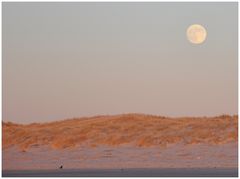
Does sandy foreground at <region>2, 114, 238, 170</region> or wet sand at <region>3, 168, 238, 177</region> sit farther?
sandy foreground at <region>2, 114, 238, 170</region>

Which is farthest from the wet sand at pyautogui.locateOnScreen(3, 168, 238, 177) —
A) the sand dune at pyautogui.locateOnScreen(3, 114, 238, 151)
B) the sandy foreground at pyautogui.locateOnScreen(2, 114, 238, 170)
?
the sand dune at pyautogui.locateOnScreen(3, 114, 238, 151)

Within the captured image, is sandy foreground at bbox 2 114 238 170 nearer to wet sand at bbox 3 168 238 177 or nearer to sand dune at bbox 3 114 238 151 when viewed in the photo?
sand dune at bbox 3 114 238 151

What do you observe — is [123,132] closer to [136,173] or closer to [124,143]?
[124,143]

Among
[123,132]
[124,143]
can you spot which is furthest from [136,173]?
[123,132]

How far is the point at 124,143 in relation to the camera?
136 feet

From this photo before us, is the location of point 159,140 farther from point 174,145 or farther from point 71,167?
point 71,167

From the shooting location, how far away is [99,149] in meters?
38.4

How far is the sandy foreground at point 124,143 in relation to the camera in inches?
1205

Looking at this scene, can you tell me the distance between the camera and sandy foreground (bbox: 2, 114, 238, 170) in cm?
3061

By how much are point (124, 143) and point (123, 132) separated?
454 centimetres

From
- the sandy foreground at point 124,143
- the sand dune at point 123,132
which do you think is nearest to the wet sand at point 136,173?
the sandy foreground at point 124,143

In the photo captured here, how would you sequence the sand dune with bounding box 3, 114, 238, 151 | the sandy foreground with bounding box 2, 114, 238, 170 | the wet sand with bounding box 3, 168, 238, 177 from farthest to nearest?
the sand dune with bounding box 3, 114, 238, 151, the sandy foreground with bounding box 2, 114, 238, 170, the wet sand with bounding box 3, 168, 238, 177

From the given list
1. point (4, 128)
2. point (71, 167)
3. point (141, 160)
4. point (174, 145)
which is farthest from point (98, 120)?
point (71, 167)

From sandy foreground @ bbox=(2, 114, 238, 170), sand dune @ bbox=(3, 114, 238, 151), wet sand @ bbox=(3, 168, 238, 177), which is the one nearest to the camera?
wet sand @ bbox=(3, 168, 238, 177)
